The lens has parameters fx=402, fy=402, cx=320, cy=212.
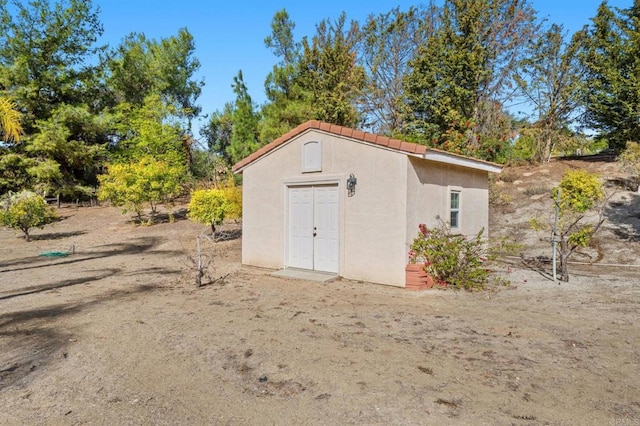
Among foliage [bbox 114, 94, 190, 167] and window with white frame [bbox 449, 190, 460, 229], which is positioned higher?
foliage [bbox 114, 94, 190, 167]

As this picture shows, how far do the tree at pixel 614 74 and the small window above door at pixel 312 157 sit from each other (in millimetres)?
19203

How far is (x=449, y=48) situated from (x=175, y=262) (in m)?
18.8

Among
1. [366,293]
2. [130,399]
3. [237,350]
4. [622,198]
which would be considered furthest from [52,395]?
[622,198]

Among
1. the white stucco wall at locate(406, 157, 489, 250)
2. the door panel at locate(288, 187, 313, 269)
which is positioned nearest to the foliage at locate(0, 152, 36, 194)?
the door panel at locate(288, 187, 313, 269)

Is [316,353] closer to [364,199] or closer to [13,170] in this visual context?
[364,199]

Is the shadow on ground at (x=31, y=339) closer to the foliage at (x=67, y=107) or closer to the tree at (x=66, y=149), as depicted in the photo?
the foliage at (x=67, y=107)

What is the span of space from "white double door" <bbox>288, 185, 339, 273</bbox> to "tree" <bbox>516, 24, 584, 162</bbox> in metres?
19.3

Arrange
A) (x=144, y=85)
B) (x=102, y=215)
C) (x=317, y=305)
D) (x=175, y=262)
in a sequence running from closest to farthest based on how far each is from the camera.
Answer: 1. (x=317, y=305)
2. (x=175, y=262)
3. (x=102, y=215)
4. (x=144, y=85)

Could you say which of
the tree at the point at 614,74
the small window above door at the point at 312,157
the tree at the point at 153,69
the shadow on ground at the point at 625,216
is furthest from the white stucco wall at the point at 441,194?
the tree at the point at 153,69

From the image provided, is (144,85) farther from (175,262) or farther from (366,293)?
(366,293)

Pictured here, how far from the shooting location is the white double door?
29.0 ft

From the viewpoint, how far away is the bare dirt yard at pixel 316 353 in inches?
126

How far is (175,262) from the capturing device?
11109 millimetres

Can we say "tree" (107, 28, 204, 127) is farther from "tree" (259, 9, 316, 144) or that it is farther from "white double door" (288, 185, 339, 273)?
"white double door" (288, 185, 339, 273)
